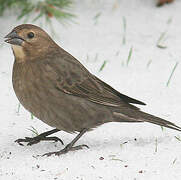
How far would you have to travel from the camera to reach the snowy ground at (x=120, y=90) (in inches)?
165

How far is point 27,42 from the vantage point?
4.59 m

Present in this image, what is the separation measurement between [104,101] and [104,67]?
1.90m

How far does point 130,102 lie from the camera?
4.75 m

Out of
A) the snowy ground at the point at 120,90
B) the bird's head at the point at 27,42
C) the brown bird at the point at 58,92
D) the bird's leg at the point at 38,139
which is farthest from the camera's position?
the bird's leg at the point at 38,139

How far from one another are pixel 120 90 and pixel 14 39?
5.82 feet

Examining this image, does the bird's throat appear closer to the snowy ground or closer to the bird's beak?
the bird's beak

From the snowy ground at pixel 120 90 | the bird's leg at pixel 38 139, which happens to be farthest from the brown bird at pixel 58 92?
the snowy ground at pixel 120 90

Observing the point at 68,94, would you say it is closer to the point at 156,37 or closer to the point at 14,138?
the point at 14,138

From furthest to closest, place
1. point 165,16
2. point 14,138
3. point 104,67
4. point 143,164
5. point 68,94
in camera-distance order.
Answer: point 165,16, point 104,67, point 14,138, point 68,94, point 143,164

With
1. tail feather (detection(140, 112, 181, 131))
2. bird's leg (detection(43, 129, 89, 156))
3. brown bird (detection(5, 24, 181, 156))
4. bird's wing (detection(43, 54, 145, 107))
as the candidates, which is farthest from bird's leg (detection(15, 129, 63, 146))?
tail feather (detection(140, 112, 181, 131))

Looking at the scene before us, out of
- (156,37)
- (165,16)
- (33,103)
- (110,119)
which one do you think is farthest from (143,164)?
(165,16)

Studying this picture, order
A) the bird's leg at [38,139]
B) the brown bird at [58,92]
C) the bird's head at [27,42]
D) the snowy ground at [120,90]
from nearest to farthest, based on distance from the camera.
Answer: the snowy ground at [120,90]
the brown bird at [58,92]
the bird's head at [27,42]
the bird's leg at [38,139]

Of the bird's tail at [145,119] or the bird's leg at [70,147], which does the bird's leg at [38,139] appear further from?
the bird's tail at [145,119]

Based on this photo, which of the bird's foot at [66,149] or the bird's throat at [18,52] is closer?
the bird's foot at [66,149]
